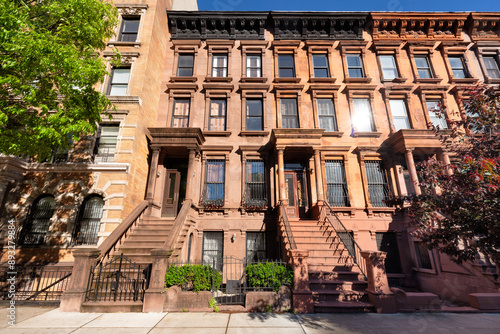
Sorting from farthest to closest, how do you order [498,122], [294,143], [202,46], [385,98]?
[202,46] → [385,98] → [294,143] → [498,122]

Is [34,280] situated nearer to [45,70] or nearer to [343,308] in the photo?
[45,70]

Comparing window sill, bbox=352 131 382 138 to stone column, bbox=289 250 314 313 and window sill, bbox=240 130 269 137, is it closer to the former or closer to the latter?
window sill, bbox=240 130 269 137

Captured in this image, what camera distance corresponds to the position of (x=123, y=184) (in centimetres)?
1034

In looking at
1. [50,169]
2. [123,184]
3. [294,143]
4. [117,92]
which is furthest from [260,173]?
[50,169]

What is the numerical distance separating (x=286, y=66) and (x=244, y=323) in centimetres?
1484

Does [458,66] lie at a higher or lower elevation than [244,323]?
higher

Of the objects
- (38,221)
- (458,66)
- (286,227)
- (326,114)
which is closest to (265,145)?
(326,114)

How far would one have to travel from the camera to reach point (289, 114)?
13984 millimetres

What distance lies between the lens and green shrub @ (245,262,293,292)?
6.91 m

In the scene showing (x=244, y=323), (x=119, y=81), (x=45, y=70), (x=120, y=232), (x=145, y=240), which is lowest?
(x=244, y=323)

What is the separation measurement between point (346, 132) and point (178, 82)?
11.6 meters

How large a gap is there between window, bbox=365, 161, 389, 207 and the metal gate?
39.9ft

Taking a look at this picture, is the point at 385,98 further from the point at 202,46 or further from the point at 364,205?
the point at 202,46

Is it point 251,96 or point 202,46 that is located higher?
point 202,46
